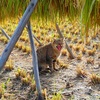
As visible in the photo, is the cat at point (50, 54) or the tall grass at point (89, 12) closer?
the tall grass at point (89, 12)

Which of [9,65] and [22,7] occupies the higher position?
[22,7]

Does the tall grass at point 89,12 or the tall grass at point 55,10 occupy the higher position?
the tall grass at point 55,10

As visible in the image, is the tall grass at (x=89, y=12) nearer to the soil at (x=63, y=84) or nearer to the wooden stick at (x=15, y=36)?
the wooden stick at (x=15, y=36)

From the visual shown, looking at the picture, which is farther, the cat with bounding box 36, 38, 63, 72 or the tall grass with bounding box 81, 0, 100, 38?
the cat with bounding box 36, 38, 63, 72

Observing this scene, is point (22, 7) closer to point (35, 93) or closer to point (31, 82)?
point (35, 93)

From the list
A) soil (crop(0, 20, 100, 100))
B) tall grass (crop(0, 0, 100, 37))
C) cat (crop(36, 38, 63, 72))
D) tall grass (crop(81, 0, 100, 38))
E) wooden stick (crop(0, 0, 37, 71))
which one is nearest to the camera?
tall grass (crop(81, 0, 100, 38))

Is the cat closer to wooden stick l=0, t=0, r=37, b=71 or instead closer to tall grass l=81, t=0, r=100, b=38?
wooden stick l=0, t=0, r=37, b=71

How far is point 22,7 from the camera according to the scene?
4445mm

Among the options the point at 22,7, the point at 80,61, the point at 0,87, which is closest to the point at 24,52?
the point at 80,61

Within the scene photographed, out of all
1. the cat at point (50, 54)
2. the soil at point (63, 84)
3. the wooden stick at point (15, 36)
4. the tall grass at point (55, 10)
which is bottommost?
the soil at point (63, 84)

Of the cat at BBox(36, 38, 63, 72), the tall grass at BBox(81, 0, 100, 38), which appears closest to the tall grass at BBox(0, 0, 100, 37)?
the tall grass at BBox(81, 0, 100, 38)

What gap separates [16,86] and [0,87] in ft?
1.91

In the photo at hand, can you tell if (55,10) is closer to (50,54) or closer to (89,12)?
(89,12)

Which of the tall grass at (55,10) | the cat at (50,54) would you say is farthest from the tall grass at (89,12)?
the cat at (50,54)
